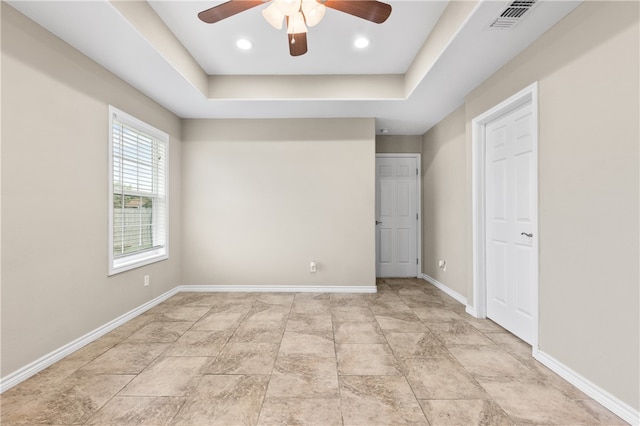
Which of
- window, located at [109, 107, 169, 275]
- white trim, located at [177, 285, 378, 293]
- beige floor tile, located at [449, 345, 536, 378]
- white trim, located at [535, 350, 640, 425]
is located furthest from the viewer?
white trim, located at [177, 285, 378, 293]

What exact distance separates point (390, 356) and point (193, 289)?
313 cm

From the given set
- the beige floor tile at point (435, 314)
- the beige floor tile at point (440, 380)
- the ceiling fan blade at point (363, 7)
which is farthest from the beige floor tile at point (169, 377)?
the ceiling fan blade at point (363, 7)

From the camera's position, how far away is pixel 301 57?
305 centimetres

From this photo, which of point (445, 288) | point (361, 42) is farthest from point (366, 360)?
point (361, 42)

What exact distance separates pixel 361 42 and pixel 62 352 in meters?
3.87

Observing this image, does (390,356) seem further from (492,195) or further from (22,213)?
(22,213)

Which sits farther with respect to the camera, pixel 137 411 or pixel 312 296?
pixel 312 296

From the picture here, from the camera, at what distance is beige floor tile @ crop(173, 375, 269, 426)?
1.56m

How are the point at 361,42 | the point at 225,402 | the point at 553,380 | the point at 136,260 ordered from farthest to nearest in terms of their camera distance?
1. the point at 136,260
2. the point at 361,42
3. the point at 553,380
4. the point at 225,402

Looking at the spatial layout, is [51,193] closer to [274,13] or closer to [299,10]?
[274,13]

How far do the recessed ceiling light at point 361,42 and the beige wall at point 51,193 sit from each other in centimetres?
250

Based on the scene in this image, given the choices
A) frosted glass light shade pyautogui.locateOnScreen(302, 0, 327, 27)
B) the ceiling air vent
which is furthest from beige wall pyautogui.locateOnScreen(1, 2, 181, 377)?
the ceiling air vent

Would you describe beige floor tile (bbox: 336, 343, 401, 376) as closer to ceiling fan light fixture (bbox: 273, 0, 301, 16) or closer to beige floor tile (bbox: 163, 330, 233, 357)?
beige floor tile (bbox: 163, 330, 233, 357)

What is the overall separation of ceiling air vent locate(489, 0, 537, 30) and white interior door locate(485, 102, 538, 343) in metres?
0.78
